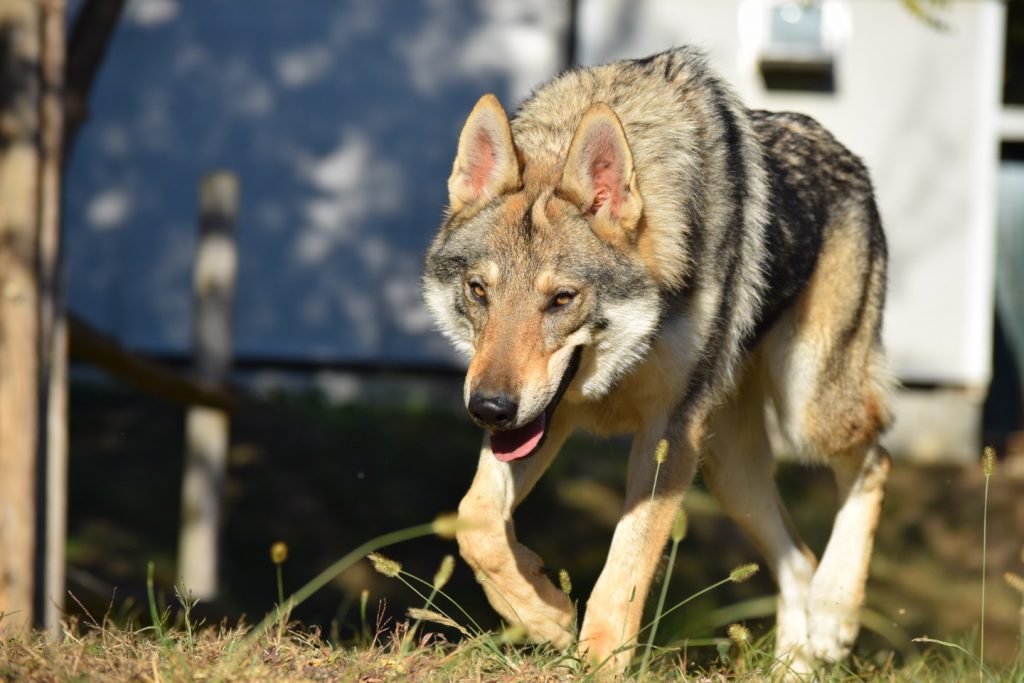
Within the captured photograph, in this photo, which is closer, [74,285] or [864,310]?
[864,310]

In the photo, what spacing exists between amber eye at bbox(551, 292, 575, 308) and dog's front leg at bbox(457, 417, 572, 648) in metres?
0.58

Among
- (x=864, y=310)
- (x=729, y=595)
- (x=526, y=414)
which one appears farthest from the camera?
(x=729, y=595)

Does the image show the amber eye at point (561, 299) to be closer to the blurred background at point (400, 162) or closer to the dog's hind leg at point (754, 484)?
the dog's hind leg at point (754, 484)

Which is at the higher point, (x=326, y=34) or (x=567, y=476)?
(x=326, y=34)

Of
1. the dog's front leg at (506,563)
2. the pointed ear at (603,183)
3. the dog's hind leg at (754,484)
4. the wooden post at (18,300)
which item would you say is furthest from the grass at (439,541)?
the pointed ear at (603,183)

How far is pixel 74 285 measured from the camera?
13.5 m

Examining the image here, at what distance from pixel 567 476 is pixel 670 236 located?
24.8 ft

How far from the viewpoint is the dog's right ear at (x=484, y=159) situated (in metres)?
4.50

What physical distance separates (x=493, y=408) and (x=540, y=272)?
0.54 meters

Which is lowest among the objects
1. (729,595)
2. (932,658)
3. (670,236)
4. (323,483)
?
(729,595)

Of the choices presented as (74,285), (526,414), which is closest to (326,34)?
(74,285)

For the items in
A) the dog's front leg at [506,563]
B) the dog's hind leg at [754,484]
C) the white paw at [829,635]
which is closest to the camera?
the dog's front leg at [506,563]

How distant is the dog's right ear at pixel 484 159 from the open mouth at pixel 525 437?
27.9 inches

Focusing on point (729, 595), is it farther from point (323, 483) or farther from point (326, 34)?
point (326, 34)
